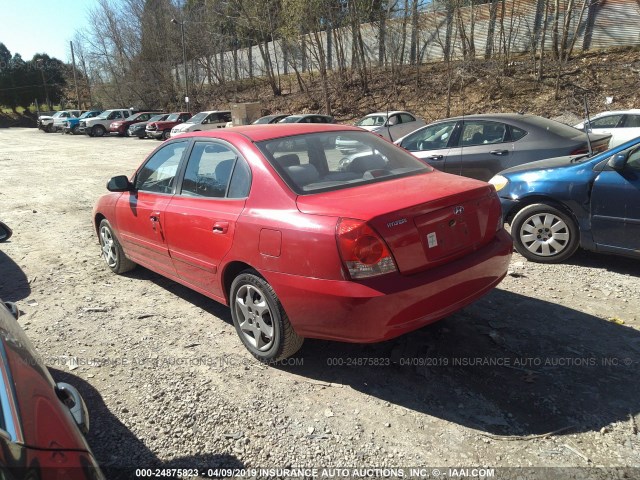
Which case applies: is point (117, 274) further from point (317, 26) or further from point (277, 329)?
point (317, 26)

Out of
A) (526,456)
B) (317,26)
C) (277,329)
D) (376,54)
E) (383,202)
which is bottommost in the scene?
(526,456)

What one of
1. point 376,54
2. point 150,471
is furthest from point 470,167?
point 376,54

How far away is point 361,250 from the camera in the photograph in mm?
2691

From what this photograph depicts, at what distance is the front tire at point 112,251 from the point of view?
5.23 metres

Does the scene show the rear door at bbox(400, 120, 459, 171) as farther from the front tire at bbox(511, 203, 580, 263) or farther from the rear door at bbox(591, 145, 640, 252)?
the rear door at bbox(591, 145, 640, 252)

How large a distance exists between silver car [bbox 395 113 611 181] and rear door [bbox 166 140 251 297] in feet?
16.2

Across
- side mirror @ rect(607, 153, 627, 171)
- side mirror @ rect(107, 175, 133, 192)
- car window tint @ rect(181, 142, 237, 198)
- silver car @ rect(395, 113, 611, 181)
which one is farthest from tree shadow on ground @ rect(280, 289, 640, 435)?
silver car @ rect(395, 113, 611, 181)

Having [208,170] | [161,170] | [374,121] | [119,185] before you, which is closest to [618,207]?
[208,170]

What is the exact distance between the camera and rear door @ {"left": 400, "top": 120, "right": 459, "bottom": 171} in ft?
25.8

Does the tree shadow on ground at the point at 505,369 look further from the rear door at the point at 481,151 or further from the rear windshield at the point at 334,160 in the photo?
the rear door at the point at 481,151

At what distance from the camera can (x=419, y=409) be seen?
113 inches

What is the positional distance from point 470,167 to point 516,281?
10.7 ft

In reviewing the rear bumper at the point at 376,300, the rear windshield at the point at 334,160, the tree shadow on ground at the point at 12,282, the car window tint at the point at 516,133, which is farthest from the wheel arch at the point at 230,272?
the car window tint at the point at 516,133

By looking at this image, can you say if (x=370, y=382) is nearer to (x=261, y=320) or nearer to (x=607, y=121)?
(x=261, y=320)
